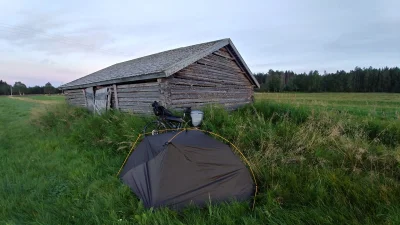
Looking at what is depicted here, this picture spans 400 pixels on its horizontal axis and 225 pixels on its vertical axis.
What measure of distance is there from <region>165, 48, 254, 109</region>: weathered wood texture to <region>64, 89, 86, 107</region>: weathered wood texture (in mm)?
7537

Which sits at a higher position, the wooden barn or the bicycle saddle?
the wooden barn

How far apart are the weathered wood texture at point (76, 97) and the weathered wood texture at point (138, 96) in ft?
14.9

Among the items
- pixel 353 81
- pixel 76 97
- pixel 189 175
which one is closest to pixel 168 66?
pixel 189 175

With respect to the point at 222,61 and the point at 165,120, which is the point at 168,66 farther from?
the point at 222,61

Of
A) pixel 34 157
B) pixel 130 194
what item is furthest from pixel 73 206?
pixel 34 157

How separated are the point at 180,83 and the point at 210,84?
196cm

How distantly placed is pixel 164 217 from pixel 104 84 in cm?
889

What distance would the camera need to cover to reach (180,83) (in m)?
7.89

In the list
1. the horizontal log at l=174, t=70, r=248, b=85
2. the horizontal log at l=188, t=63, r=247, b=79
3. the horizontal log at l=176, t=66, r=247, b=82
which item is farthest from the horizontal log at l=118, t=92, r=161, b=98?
the horizontal log at l=188, t=63, r=247, b=79

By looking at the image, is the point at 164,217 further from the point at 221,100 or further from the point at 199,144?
the point at 221,100

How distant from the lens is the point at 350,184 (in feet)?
8.95

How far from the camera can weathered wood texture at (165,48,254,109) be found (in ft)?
25.6

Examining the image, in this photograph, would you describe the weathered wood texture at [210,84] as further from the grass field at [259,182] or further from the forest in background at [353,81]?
the forest in background at [353,81]

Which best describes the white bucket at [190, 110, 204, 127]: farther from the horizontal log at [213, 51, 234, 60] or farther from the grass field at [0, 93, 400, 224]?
the horizontal log at [213, 51, 234, 60]
